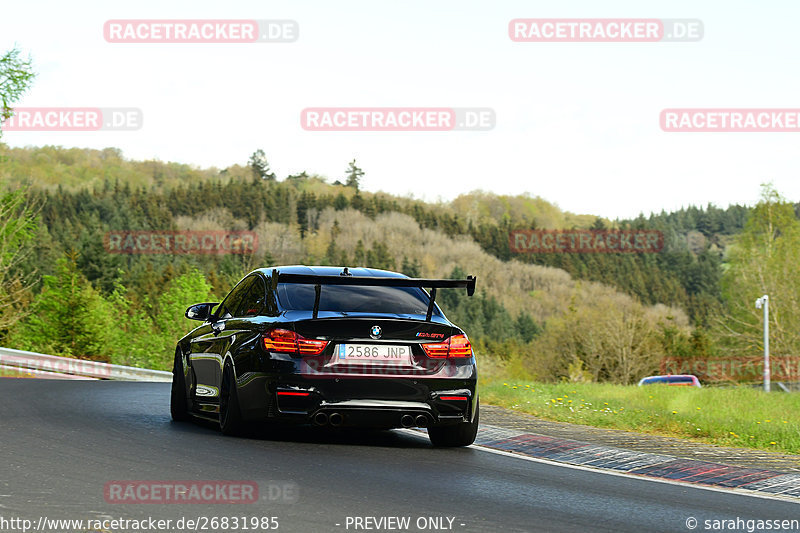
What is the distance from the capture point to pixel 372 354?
28.1 ft

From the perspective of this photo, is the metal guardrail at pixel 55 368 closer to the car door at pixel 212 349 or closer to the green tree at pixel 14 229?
the car door at pixel 212 349

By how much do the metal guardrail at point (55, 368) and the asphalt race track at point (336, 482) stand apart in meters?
16.1

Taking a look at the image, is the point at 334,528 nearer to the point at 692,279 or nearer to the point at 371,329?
the point at 371,329

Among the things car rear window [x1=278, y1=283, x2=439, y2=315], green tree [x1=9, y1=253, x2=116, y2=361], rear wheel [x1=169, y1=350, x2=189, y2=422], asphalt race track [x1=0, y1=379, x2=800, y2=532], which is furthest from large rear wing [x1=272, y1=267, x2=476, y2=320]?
green tree [x1=9, y1=253, x2=116, y2=361]

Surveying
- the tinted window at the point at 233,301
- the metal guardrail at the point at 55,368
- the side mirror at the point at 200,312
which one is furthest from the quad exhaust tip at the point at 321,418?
the metal guardrail at the point at 55,368

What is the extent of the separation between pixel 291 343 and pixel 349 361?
0.54m

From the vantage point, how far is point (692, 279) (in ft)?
552

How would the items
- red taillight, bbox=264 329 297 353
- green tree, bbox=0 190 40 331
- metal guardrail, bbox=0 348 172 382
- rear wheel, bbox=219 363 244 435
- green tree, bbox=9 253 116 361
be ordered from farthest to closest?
green tree, bbox=9 253 116 361 → green tree, bbox=0 190 40 331 → metal guardrail, bbox=0 348 172 382 → rear wheel, bbox=219 363 244 435 → red taillight, bbox=264 329 297 353

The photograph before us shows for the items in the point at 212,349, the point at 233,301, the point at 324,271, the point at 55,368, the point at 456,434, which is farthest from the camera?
the point at 55,368

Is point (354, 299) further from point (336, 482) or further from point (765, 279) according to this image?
point (765, 279)

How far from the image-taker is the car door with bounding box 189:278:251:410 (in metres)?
9.70

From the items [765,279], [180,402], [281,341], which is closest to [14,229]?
[180,402]

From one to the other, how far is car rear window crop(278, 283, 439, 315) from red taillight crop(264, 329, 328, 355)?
0.42 meters

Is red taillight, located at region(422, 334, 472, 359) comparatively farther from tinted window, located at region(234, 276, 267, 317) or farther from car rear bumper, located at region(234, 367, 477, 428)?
tinted window, located at region(234, 276, 267, 317)
